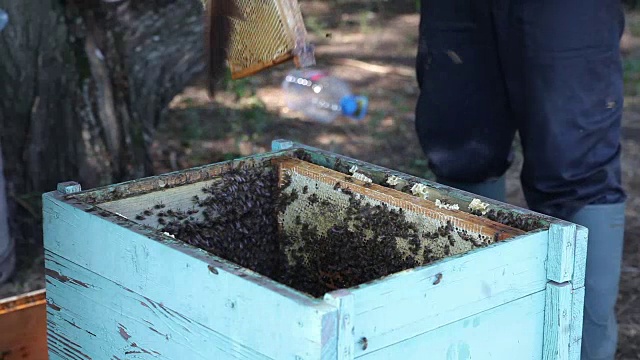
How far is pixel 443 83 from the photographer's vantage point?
85.3 inches

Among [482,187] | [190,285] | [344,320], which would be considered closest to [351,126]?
[482,187]

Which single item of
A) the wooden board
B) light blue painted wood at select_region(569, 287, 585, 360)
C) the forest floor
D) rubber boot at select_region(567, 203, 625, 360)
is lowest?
the forest floor

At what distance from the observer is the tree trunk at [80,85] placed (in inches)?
115

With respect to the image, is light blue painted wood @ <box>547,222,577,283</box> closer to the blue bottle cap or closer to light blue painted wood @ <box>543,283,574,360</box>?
light blue painted wood @ <box>543,283,574,360</box>

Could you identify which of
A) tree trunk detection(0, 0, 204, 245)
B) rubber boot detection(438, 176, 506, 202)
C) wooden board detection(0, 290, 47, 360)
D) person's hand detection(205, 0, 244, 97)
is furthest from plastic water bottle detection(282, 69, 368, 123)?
person's hand detection(205, 0, 244, 97)

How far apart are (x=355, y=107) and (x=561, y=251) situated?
142 inches

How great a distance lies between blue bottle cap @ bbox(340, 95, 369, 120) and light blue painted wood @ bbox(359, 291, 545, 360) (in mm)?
3558

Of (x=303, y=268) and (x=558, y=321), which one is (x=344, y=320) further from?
(x=303, y=268)

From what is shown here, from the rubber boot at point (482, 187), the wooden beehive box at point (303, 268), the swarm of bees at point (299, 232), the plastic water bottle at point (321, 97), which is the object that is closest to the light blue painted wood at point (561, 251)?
the wooden beehive box at point (303, 268)

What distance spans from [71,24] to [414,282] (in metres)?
2.02

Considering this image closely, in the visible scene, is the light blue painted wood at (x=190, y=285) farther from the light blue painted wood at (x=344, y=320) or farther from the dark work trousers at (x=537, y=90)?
the dark work trousers at (x=537, y=90)

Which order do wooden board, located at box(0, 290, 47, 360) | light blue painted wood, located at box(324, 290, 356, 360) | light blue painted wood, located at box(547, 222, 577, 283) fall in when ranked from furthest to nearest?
wooden board, located at box(0, 290, 47, 360) → light blue painted wood, located at box(547, 222, 577, 283) → light blue painted wood, located at box(324, 290, 356, 360)

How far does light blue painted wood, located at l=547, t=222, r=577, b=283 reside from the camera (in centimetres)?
142

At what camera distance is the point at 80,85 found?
3.00 meters
